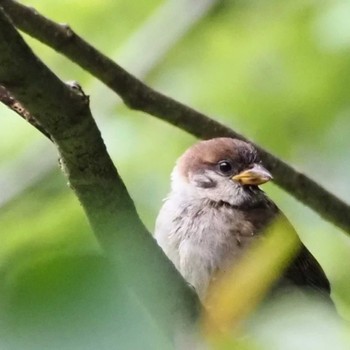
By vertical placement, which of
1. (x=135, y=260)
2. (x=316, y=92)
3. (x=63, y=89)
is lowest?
(x=135, y=260)

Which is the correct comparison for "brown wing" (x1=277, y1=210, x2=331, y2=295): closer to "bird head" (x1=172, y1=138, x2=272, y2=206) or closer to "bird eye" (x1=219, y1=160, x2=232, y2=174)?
"bird head" (x1=172, y1=138, x2=272, y2=206)

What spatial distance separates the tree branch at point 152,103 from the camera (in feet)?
7.41

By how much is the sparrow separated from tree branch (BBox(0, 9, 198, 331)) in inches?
47.2

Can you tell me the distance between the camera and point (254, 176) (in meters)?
3.34

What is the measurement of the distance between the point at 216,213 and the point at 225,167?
0.52 m

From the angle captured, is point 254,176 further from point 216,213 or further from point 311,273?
point 311,273

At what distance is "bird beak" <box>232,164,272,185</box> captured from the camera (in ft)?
10.2

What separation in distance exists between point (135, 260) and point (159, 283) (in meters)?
0.23

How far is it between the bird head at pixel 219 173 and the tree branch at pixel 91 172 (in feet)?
6.55

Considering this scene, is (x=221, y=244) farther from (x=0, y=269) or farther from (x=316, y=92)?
(x=0, y=269)

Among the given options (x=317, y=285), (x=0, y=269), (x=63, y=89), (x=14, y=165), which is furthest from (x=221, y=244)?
(x=0, y=269)

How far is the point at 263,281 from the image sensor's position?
2.38 ft

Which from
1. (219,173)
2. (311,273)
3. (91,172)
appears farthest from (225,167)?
(91,172)

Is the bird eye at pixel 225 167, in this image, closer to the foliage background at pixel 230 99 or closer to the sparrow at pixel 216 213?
the sparrow at pixel 216 213
